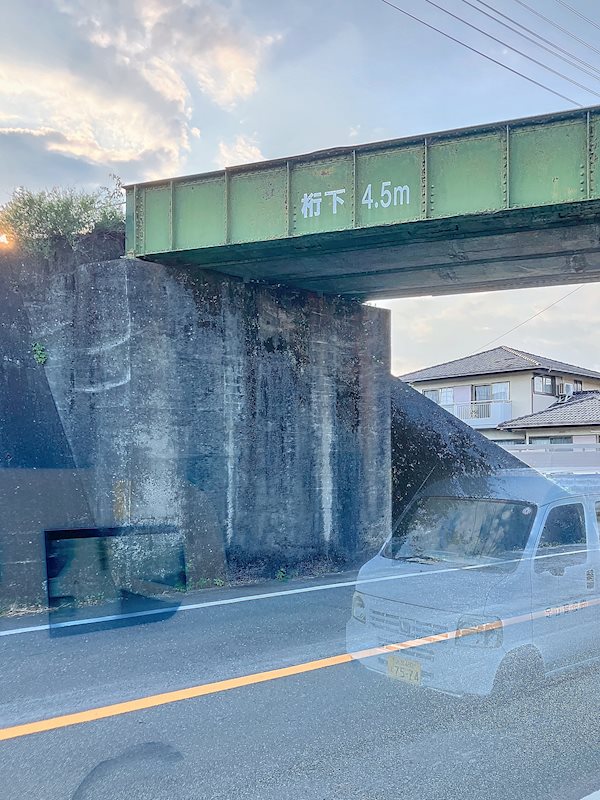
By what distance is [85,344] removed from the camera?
10.6 metres

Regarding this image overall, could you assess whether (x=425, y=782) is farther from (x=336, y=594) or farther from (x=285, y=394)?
(x=285, y=394)

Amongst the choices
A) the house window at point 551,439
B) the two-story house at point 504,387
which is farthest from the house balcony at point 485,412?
the house window at point 551,439

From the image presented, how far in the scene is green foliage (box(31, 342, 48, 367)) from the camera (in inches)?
420

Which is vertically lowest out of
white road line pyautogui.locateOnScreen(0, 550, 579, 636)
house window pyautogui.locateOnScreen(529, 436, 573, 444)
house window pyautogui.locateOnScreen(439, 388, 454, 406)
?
white road line pyautogui.locateOnScreen(0, 550, 579, 636)

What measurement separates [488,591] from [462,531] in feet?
3.12

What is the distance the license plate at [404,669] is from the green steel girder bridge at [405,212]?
20.6 feet

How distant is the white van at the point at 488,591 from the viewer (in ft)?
16.5

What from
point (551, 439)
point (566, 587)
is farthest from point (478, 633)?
point (551, 439)

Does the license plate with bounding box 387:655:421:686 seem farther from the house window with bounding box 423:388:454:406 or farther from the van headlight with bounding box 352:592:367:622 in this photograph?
the house window with bounding box 423:388:454:406

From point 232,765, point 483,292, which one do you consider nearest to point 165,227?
point 483,292

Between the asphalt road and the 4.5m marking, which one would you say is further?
the 4.5m marking

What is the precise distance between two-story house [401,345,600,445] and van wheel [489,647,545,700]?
111ft

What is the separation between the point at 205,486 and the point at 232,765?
7.12m

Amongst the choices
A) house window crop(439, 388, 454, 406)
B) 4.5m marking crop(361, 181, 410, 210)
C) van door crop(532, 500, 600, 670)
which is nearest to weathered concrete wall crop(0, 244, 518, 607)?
4.5m marking crop(361, 181, 410, 210)
